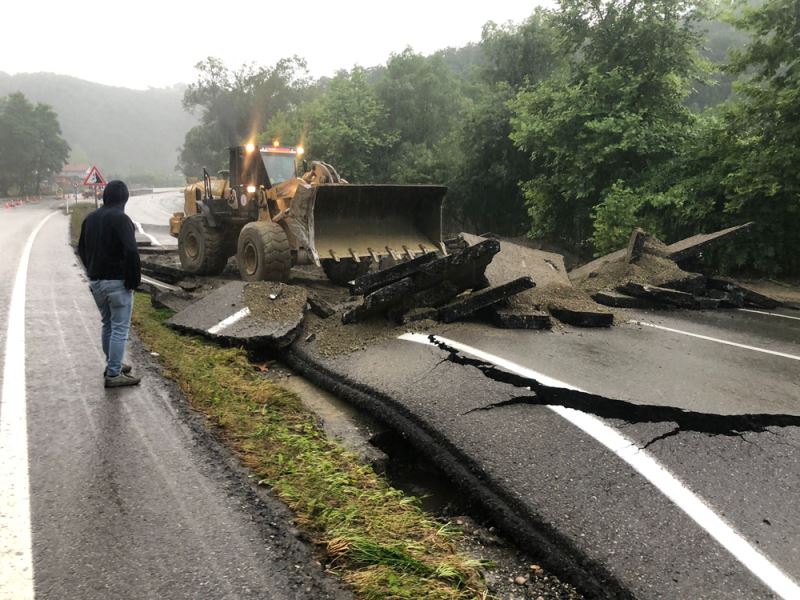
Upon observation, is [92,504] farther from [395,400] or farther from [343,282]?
[343,282]

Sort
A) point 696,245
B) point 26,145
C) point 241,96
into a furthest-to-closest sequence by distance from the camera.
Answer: point 26,145 → point 241,96 → point 696,245

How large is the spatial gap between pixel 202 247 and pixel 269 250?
9.65 ft

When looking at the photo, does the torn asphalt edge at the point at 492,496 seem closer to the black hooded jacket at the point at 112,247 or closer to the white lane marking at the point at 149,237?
the black hooded jacket at the point at 112,247

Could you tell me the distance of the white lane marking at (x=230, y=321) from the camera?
6.49 m

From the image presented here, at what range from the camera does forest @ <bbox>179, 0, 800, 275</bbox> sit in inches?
416

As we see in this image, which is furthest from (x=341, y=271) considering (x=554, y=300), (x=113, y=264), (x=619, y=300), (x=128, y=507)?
(x=128, y=507)

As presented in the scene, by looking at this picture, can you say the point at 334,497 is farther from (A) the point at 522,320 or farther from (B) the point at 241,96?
(B) the point at 241,96

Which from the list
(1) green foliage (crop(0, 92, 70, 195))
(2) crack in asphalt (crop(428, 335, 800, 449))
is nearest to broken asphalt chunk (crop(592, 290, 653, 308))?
(2) crack in asphalt (crop(428, 335, 800, 449))

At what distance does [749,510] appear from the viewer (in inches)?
121

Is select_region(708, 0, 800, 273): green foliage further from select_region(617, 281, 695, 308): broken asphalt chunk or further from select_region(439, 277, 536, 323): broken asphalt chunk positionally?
select_region(439, 277, 536, 323): broken asphalt chunk

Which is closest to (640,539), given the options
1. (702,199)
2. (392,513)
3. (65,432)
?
(392,513)

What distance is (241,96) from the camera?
5797cm

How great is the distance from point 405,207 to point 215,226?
4.15 meters

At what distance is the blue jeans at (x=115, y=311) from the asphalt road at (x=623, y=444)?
76.2 inches
